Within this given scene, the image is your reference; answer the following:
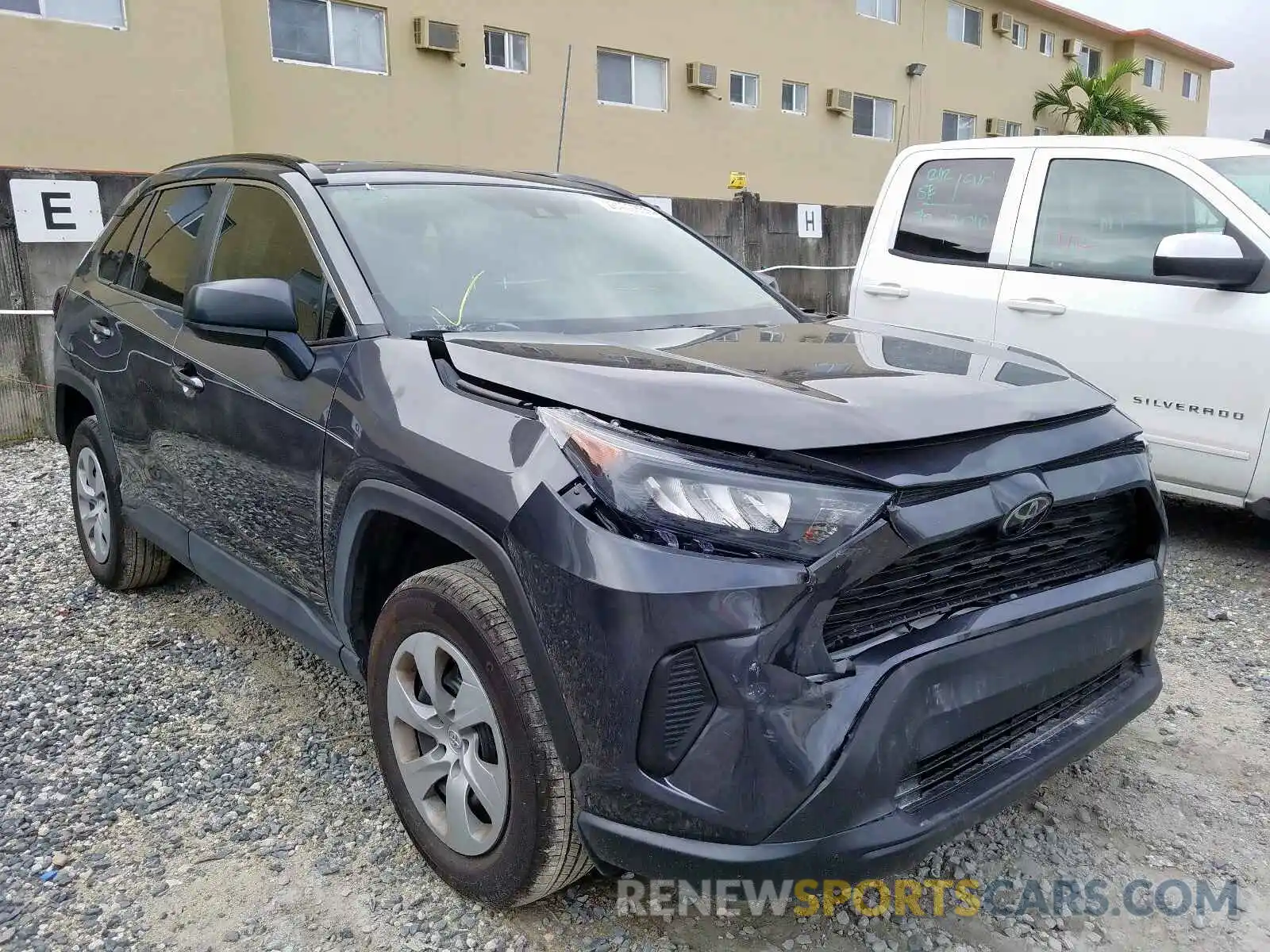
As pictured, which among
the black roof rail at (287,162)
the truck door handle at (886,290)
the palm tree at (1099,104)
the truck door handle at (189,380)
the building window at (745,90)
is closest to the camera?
the black roof rail at (287,162)

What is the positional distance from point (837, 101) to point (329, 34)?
34.3 ft

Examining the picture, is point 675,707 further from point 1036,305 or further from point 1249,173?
point 1249,173

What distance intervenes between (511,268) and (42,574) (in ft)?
9.92

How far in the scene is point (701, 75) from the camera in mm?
16672

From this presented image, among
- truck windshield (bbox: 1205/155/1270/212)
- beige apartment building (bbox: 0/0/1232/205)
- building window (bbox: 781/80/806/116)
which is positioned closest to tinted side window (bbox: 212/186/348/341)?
beige apartment building (bbox: 0/0/1232/205)

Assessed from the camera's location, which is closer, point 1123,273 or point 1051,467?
point 1051,467

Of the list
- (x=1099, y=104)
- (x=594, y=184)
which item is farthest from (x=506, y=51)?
(x=1099, y=104)

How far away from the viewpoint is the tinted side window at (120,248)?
3.94 meters

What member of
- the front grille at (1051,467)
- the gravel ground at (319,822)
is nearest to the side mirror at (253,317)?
the gravel ground at (319,822)

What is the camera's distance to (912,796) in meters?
1.84

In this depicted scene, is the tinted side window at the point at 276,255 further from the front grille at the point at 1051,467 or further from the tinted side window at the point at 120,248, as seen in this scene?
the front grille at the point at 1051,467

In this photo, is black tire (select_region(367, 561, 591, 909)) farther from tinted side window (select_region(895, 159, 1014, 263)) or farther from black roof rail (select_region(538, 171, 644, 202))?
tinted side window (select_region(895, 159, 1014, 263))

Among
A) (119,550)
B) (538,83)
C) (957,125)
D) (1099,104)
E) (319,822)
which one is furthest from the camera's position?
(1099,104)

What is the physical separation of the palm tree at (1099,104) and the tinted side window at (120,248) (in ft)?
82.7
